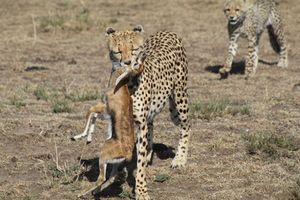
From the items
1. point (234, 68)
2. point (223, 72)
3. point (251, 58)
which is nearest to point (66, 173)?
point (223, 72)

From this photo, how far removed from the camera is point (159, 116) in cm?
953

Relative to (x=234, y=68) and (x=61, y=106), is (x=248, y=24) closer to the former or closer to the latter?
(x=234, y=68)

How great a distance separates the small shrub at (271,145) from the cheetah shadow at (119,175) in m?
0.84

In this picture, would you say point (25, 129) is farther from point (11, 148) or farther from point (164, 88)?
point (164, 88)

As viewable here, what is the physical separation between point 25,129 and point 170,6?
11266 mm

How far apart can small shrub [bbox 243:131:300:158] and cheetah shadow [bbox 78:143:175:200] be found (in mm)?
844

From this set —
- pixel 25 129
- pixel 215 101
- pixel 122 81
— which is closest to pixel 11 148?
pixel 25 129

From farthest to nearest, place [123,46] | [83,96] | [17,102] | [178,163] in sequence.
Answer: [83,96], [17,102], [178,163], [123,46]

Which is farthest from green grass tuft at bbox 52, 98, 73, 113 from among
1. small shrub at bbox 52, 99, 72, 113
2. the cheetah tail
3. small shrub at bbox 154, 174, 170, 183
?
the cheetah tail

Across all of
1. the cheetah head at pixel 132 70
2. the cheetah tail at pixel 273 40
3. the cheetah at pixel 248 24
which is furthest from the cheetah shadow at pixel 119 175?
the cheetah tail at pixel 273 40

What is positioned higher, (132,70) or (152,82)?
(132,70)

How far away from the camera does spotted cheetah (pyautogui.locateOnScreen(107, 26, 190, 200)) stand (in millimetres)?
6098

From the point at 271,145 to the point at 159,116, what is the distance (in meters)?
1.93

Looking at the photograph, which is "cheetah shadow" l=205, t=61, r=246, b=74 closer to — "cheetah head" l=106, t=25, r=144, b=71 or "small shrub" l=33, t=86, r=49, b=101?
"small shrub" l=33, t=86, r=49, b=101
